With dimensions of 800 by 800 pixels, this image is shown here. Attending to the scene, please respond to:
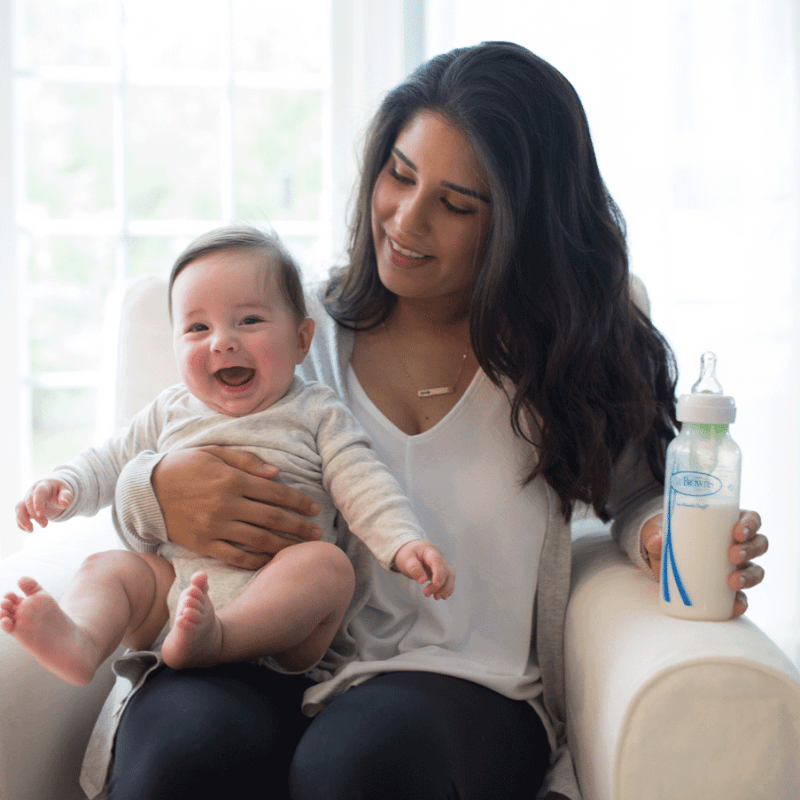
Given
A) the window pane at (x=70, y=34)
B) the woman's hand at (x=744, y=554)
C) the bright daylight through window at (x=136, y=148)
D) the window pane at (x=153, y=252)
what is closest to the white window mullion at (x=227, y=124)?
the bright daylight through window at (x=136, y=148)

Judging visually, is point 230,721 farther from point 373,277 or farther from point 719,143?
point 719,143

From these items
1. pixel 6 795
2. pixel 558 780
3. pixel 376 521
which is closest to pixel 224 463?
pixel 376 521

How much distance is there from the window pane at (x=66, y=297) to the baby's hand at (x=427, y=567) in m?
1.65

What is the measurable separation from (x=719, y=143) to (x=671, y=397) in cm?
100

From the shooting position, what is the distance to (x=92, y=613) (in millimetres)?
832

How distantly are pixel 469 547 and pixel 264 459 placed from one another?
30 centimetres

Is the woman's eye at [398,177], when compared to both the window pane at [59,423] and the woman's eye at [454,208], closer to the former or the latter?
the woman's eye at [454,208]

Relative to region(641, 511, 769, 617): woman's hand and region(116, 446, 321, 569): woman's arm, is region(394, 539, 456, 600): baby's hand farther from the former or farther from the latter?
region(641, 511, 769, 617): woman's hand

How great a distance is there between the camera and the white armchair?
696 millimetres

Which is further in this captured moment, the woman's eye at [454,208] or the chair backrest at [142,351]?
the chair backrest at [142,351]

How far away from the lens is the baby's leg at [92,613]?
74cm

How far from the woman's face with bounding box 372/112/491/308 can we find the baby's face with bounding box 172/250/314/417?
0.18 meters

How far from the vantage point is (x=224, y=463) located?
0.97m

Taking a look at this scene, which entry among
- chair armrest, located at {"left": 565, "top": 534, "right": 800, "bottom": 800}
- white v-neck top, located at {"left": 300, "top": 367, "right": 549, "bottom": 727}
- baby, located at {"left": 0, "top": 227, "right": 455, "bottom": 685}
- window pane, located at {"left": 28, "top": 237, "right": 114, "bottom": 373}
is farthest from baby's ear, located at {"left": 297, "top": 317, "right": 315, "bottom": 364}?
window pane, located at {"left": 28, "top": 237, "right": 114, "bottom": 373}
